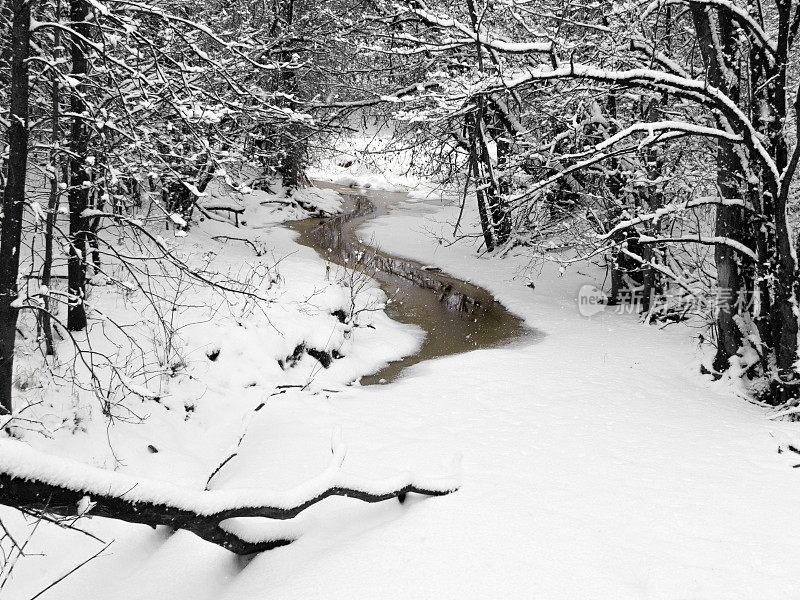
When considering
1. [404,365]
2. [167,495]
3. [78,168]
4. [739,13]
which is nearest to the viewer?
[167,495]

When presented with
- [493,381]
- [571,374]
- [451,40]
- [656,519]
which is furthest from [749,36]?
[656,519]

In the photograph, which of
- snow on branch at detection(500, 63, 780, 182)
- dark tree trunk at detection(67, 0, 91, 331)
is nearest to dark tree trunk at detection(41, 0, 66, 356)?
dark tree trunk at detection(67, 0, 91, 331)

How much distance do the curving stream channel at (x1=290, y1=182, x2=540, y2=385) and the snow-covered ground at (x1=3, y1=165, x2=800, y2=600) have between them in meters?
1.19

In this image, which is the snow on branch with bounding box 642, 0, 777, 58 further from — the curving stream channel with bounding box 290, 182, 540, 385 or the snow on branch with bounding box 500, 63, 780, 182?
the curving stream channel with bounding box 290, 182, 540, 385

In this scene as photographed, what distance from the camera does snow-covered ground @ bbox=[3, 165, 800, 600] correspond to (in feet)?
8.56

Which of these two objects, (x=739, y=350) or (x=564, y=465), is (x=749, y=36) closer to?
(x=739, y=350)

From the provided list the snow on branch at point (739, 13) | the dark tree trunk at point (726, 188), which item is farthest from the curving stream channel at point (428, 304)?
the snow on branch at point (739, 13)

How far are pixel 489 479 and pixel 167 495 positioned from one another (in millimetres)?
2165

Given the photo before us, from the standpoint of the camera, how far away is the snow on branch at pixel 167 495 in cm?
201

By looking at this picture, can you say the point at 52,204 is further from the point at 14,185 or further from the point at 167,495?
the point at 167,495

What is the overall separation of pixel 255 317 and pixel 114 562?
526 cm

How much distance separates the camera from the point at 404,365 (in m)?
8.80

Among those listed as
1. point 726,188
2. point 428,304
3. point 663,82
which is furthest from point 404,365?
point 663,82

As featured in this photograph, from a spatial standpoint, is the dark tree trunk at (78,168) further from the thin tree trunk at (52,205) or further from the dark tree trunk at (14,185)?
the dark tree trunk at (14,185)
